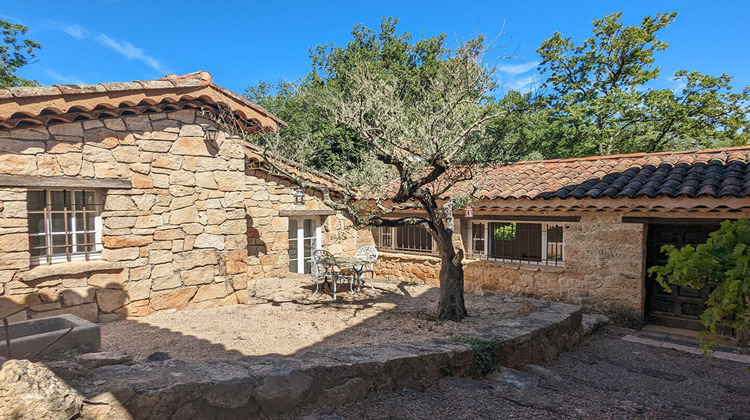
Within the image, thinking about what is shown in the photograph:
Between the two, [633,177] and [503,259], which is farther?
[503,259]

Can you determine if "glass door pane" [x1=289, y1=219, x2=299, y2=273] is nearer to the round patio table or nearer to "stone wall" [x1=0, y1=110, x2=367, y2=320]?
the round patio table

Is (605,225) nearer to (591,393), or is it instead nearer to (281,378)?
(591,393)

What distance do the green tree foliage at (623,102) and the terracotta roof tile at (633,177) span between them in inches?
239

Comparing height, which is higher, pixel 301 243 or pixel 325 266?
pixel 301 243

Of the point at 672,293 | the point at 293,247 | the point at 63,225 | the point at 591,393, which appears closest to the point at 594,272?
the point at 672,293

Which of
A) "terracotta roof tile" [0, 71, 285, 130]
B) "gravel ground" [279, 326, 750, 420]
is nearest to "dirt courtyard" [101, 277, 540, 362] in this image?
"gravel ground" [279, 326, 750, 420]

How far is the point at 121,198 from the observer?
18.8 ft

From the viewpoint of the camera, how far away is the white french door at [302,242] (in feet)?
34.2

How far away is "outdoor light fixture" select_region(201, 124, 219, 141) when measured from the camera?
638 cm

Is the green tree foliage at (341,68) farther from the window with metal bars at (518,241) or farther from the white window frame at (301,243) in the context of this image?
the window with metal bars at (518,241)

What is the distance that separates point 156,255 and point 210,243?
80 cm

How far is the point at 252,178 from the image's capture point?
9438 millimetres

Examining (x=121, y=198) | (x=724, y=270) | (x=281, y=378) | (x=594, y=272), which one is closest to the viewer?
(x=724, y=270)

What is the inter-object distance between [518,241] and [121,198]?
7.51 meters
